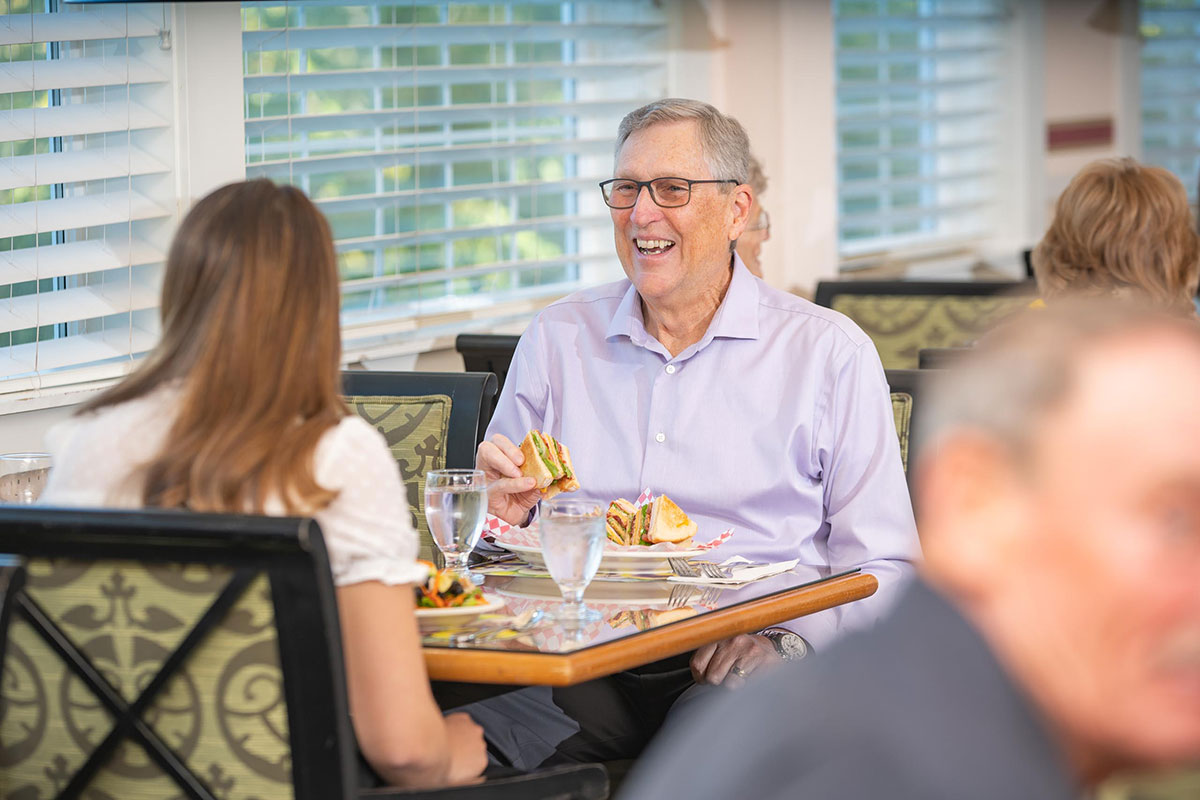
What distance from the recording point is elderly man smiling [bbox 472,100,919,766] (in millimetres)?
2176

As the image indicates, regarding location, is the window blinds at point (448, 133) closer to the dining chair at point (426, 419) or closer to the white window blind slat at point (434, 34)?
the white window blind slat at point (434, 34)

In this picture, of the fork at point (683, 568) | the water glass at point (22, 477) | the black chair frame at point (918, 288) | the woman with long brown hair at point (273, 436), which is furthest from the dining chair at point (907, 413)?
the black chair frame at point (918, 288)

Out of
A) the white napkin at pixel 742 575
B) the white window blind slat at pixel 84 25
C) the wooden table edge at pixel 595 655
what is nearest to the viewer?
the wooden table edge at pixel 595 655

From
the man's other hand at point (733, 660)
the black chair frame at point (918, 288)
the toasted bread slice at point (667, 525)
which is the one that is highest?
the black chair frame at point (918, 288)

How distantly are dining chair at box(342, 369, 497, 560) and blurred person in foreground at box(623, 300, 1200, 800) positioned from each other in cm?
180

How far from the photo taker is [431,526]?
1.86 meters

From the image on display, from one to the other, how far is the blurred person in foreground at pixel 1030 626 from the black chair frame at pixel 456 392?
5.88 ft

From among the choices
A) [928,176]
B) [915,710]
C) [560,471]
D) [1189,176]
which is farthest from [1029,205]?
[915,710]

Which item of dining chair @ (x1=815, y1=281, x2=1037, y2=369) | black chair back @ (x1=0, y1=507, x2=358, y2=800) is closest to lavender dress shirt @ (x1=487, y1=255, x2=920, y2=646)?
black chair back @ (x1=0, y1=507, x2=358, y2=800)

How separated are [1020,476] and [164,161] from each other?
2523mm

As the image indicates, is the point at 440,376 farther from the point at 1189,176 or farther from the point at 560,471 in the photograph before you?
the point at 1189,176

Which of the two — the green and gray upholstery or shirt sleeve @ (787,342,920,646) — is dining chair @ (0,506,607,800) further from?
the green and gray upholstery

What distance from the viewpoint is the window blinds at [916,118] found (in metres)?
5.34

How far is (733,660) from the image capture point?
→ 6.69ft
